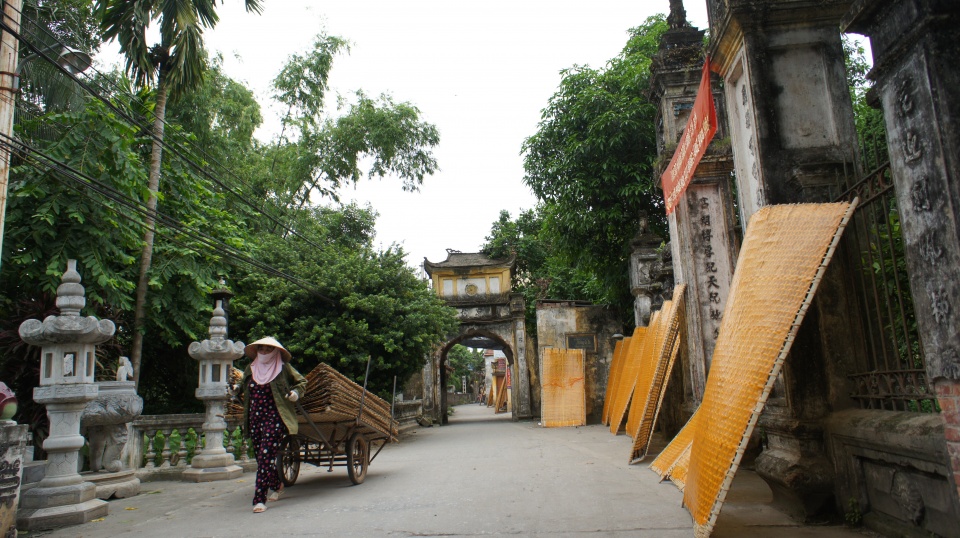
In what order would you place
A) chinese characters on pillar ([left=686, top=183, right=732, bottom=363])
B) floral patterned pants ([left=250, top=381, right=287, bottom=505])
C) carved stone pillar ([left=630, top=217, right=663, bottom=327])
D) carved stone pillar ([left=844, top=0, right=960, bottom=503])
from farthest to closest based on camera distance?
carved stone pillar ([left=630, top=217, right=663, bottom=327]) → chinese characters on pillar ([left=686, top=183, right=732, bottom=363]) → floral patterned pants ([left=250, top=381, right=287, bottom=505]) → carved stone pillar ([left=844, top=0, right=960, bottom=503])

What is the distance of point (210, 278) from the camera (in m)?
12.6

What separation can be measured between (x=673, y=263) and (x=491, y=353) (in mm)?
42379

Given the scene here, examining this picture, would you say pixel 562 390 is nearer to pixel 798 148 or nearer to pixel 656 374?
pixel 656 374

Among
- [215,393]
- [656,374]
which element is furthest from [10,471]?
[656,374]

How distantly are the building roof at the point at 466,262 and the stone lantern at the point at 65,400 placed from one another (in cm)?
1908

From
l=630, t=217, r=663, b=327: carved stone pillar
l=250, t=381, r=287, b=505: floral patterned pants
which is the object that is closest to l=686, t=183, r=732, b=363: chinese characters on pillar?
l=630, t=217, r=663, b=327: carved stone pillar

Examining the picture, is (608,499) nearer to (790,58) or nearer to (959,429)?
(959,429)

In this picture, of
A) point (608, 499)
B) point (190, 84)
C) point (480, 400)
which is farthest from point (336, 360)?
point (480, 400)

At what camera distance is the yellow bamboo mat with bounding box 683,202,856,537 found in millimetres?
3580

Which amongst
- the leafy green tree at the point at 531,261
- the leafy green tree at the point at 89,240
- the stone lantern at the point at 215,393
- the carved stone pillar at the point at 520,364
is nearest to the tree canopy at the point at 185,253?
the leafy green tree at the point at 89,240

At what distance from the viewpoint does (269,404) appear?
6.14 metres

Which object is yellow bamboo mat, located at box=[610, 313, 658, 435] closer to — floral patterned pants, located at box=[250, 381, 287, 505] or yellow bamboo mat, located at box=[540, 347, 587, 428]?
yellow bamboo mat, located at box=[540, 347, 587, 428]

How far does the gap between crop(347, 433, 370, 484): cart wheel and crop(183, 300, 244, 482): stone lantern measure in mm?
2423

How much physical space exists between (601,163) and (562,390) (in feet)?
21.4
